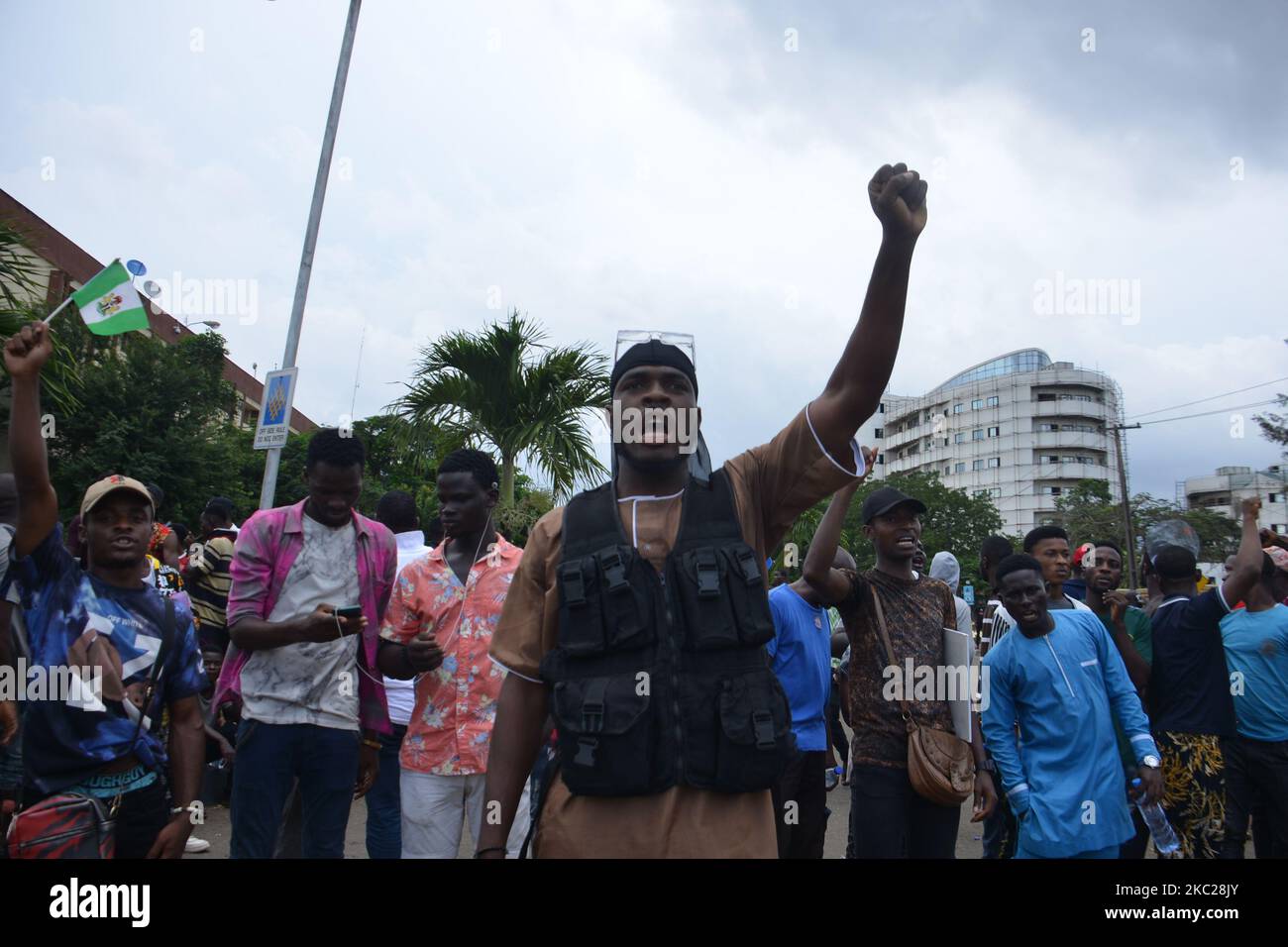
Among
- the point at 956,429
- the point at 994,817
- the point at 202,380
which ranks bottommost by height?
the point at 994,817

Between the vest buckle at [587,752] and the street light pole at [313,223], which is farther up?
the street light pole at [313,223]

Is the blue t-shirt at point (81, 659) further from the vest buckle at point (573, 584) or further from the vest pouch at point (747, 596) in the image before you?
the vest pouch at point (747, 596)

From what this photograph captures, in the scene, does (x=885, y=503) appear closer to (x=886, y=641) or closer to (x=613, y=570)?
(x=886, y=641)

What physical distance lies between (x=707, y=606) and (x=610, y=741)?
365mm

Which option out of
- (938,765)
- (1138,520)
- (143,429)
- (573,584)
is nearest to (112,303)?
(573,584)

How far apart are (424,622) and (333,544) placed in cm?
48

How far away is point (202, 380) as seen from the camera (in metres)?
20.3

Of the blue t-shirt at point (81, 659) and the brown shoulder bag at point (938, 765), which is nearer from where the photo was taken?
the blue t-shirt at point (81, 659)

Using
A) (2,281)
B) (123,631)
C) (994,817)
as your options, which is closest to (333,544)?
(123,631)

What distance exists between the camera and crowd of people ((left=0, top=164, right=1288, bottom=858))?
78.7 inches

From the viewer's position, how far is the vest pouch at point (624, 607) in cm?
204

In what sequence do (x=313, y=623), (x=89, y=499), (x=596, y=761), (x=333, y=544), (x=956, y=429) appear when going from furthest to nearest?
(x=956, y=429), (x=333, y=544), (x=313, y=623), (x=89, y=499), (x=596, y=761)

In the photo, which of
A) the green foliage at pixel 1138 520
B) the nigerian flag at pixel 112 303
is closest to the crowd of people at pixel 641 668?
the nigerian flag at pixel 112 303

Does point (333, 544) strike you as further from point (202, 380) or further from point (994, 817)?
point (202, 380)
